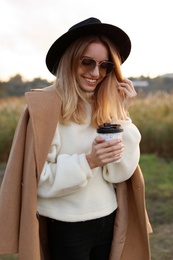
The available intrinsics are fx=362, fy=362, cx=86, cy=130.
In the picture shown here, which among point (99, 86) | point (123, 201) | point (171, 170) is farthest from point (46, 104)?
point (171, 170)

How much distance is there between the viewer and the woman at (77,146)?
1553 mm

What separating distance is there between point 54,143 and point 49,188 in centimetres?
20

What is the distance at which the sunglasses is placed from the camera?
1609 millimetres

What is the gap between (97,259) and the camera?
72.1 inches

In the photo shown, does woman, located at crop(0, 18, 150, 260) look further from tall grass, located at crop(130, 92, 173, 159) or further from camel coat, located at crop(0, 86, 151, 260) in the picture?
tall grass, located at crop(130, 92, 173, 159)

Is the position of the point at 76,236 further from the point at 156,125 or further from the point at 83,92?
the point at 156,125

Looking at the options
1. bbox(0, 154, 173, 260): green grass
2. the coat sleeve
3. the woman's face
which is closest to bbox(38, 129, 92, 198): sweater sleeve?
the coat sleeve

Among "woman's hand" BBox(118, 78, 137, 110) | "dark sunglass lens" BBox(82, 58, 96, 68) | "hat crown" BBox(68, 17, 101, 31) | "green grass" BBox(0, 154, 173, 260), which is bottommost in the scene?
"green grass" BBox(0, 154, 173, 260)

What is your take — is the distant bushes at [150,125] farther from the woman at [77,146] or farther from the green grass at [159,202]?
the woman at [77,146]

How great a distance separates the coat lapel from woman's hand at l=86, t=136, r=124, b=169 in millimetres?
206

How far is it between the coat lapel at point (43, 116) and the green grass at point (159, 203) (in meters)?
2.13

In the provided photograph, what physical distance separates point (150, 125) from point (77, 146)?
17.5ft

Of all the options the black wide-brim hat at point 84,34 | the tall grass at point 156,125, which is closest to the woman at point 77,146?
the black wide-brim hat at point 84,34

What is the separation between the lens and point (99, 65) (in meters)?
1.63
